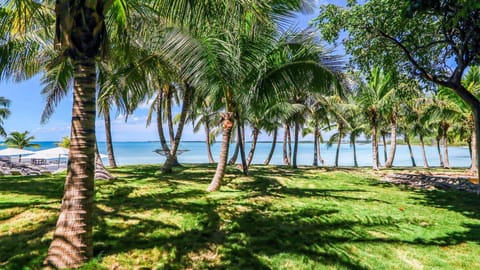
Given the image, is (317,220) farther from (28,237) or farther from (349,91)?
(28,237)

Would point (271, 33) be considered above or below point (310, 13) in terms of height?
below

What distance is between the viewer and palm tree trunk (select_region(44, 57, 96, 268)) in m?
2.93

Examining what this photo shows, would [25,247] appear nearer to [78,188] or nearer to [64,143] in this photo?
[78,188]

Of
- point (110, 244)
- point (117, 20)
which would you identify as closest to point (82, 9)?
point (117, 20)

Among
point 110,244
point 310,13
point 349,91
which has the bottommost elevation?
point 110,244

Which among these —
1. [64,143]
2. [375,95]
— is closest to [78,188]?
[375,95]

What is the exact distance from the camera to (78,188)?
2936 millimetres

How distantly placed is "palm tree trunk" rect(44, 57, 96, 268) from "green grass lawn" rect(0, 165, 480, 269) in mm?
270

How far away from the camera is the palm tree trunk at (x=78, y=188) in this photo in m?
2.93

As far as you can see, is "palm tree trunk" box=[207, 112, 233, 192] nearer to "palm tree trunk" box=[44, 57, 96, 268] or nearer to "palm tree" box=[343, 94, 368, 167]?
"palm tree trunk" box=[44, 57, 96, 268]

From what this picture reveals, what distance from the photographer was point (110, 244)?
11.8 ft

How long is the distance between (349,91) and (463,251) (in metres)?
4.15

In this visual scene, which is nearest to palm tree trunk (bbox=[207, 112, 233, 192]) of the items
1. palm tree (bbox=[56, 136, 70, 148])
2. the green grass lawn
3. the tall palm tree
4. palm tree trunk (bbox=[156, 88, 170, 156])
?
the tall palm tree

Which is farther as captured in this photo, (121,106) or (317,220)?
(121,106)
